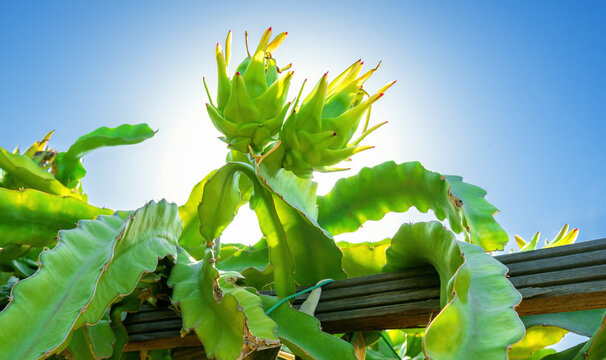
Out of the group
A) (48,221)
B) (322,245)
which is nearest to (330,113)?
(322,245)

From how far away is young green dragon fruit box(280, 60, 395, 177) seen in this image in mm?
719

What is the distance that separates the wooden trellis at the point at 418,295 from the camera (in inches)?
21.5

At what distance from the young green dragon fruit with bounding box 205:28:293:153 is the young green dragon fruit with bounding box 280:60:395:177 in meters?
0.04

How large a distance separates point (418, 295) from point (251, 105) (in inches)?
14.2

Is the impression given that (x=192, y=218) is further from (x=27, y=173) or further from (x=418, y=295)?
(x=418, y=295)

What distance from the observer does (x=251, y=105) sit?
75 cm

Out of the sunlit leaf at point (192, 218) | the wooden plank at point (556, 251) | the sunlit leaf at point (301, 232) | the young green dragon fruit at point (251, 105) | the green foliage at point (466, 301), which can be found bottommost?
the green foliage at point (466, 301)

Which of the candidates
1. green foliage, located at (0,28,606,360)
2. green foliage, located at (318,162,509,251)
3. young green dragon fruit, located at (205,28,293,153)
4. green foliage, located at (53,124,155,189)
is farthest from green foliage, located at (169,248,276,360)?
green foliage, located at (53,124,155,189)

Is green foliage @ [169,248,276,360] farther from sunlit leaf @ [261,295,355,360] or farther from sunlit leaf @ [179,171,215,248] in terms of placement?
sunlit leaf @ [179,171,215,248]

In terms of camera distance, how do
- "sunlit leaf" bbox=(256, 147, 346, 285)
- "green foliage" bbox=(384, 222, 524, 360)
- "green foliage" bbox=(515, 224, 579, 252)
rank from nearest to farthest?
"green foliage" bbox=(384, 222, 524, 360) → "sunlit leaf" bbox=(256, 147, 346, 285) → "green foliage" bbox=(515, 224, 579, 252)

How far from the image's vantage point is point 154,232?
70 cm

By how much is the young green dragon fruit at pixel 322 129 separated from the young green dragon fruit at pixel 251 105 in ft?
0.13

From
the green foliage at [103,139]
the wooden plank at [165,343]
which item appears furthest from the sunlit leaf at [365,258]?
the green foliage at [103,139]

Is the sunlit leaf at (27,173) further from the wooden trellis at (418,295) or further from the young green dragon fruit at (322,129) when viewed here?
the young green dragon fruit at (322,129)
